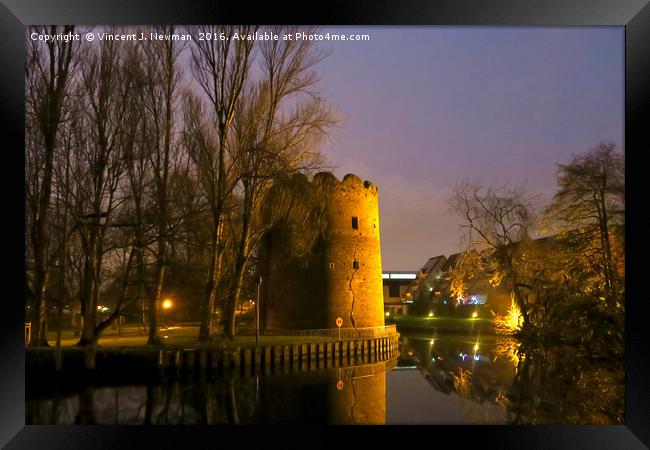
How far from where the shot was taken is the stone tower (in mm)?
15852

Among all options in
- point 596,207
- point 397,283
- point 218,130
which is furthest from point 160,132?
point 397,283

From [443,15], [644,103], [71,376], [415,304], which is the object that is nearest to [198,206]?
[71,376]

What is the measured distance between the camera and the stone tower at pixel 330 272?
52.0 ft

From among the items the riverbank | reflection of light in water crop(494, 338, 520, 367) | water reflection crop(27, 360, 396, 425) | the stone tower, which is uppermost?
the stone tower

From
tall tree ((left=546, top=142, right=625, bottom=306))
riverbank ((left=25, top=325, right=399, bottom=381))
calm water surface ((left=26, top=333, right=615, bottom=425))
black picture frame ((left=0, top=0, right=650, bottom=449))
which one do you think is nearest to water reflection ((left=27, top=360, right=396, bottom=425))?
calm water surface ((left=26, top=333, right=615, bottom=425))

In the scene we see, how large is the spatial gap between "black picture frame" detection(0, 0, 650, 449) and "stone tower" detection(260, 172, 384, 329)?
361 inches

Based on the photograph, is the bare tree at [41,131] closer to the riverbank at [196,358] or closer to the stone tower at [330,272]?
the riverbank at [196,358]

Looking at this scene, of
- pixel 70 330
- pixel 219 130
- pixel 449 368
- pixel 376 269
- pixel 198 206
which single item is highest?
pixel 219 130

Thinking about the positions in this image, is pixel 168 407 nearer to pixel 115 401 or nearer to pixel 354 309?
pixel 115 401

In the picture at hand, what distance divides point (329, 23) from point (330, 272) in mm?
10595

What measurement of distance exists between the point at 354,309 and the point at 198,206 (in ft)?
22.3

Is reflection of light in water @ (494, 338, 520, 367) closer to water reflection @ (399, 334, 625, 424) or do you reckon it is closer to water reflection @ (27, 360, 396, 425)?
water reflection @ (399, 334, 625, 424)

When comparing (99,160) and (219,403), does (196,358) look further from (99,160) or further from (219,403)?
(99,160)

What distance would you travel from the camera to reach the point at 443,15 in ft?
19.7
